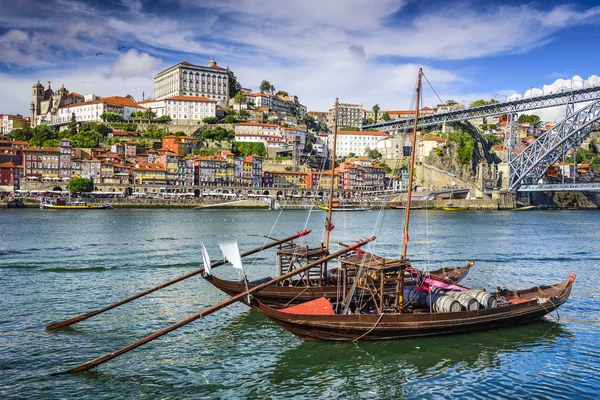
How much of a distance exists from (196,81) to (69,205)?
48.9 metres

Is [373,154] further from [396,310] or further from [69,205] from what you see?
[396,310]

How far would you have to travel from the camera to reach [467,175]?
78250mm

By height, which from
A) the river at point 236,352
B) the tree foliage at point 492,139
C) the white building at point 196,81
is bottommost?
the river at point 236,352

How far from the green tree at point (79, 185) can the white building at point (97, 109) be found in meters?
29.4

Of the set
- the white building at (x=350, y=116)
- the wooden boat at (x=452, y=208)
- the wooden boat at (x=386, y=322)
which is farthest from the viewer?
the white building at (x=350, y=116)

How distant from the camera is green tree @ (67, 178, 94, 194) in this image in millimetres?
62219

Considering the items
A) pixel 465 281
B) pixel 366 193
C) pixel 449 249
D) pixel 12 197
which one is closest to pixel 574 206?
pixel 366 193

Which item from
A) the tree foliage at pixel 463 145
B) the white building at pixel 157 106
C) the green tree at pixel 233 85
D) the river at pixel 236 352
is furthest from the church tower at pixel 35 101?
the river at pixel 236 352

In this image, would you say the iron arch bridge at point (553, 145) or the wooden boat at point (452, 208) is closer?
the iron arch bridge at point (553, 145)

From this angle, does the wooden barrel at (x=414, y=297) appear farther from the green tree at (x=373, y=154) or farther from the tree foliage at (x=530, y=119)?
the tree foliage at (x=530, y=119)

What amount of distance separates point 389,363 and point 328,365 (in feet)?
3.65

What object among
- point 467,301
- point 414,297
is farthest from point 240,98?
point 467,301

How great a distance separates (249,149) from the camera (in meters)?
82.5

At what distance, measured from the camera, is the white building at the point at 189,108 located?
89.8 meters
